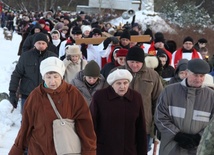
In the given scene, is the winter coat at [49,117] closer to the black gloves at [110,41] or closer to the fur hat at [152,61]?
the fur hat at [152,61]

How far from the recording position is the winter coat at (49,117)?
385cm

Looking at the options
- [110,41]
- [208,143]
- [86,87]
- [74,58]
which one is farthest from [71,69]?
[208,143]

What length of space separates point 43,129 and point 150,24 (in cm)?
3295

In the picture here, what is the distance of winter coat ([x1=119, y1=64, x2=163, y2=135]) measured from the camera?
5355mm

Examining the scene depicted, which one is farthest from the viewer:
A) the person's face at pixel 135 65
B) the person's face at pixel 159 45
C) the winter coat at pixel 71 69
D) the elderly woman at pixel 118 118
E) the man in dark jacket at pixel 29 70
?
the person's face at pixel 159 45

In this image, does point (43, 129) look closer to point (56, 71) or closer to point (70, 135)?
point (70, 135)

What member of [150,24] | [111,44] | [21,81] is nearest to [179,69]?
[21,81]

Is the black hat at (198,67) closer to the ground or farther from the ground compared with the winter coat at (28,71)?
farther from the ground

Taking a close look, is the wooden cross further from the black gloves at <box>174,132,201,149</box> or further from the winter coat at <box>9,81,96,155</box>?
the winter coat at <box>9,81,96,155</box>

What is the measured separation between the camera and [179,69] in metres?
5.87

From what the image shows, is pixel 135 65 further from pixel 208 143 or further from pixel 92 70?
pixel 208 143

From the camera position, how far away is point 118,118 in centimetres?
459

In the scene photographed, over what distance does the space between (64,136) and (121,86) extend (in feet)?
3.41

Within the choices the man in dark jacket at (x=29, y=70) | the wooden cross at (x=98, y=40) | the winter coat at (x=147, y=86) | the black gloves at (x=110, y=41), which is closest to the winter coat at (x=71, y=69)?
the man in dark jacket at (x=29, y=70)
